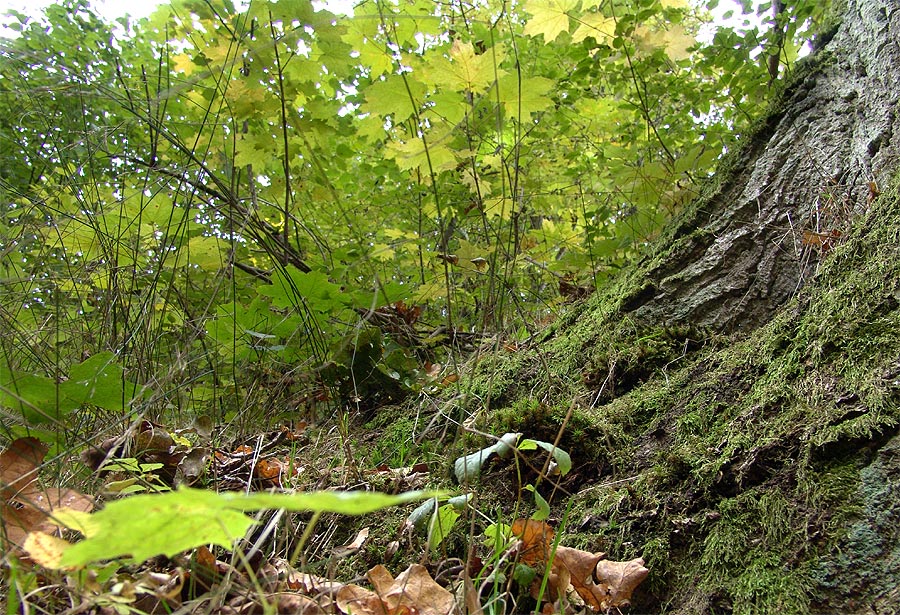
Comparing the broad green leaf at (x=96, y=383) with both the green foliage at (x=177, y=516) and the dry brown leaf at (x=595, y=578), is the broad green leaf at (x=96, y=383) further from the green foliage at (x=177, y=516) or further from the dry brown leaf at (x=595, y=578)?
the dry brown leaf at (x=595, y=578)

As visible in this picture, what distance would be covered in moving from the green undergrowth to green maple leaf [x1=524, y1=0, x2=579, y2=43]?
3.89ft

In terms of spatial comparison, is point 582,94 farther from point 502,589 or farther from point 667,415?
point 502,589

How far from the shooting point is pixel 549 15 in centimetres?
189

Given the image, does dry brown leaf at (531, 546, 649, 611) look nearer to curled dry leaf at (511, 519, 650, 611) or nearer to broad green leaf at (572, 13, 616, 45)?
curled dry leaf at (511, 519, 650, 611)

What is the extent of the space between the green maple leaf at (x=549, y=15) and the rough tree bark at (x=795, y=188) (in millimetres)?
861

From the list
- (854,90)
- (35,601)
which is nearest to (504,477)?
(35,601)

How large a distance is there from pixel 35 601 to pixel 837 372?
1.44 metres

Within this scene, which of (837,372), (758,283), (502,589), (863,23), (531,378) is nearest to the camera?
(502,589)

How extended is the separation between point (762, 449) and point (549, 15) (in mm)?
1602

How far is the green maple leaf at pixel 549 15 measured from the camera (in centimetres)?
185

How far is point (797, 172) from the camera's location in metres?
1.83

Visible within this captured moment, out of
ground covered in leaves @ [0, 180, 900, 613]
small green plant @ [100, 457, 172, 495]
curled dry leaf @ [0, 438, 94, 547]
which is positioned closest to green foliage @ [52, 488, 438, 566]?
ground covered in leaves @ [0, 180, 900, 613]

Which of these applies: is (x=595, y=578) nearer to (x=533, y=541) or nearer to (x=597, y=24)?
(x=533, y=541)

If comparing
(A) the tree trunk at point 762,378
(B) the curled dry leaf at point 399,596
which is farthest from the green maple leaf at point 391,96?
(B) the curled dry leaf at point 399,596
